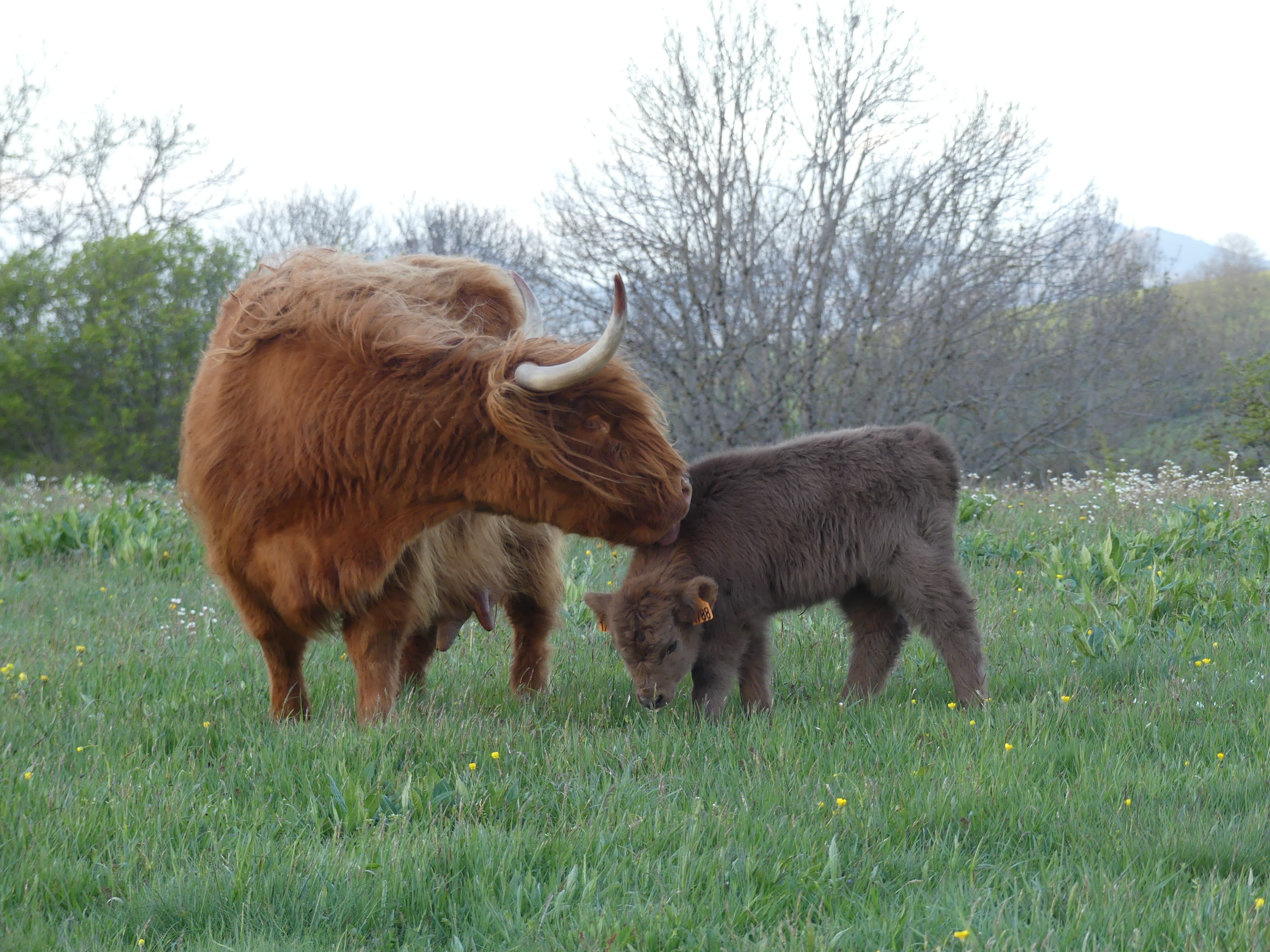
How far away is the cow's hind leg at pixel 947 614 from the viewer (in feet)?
16.7

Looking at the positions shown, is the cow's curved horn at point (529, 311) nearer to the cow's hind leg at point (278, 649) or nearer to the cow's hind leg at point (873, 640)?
the cow's hind leg at point (278, 649)

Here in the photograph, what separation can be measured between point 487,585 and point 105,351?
18.7m

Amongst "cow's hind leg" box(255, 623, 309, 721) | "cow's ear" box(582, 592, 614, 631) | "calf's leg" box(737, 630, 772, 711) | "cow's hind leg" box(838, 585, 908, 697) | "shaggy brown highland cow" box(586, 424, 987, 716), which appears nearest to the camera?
"cow's hind leg" box(255, 623, 309, 721)

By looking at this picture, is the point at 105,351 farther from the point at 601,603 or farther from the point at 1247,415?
the point at 1247,415

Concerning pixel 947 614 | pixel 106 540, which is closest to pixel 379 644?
pixel 947 614

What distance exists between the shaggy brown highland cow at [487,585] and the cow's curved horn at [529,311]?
0.85 metres

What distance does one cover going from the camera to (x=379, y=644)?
14.6ft

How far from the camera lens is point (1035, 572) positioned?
26.0 feet

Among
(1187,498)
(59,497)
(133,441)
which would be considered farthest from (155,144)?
(1187,498)

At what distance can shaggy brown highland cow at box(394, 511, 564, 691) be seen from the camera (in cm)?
471

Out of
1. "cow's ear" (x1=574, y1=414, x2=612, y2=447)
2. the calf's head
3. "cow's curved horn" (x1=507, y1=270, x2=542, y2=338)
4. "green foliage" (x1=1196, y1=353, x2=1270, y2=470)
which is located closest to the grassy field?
the calf's head

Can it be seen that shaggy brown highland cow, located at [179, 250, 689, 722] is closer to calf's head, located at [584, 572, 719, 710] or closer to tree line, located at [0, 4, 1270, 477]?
calf's head, located at [584, 572, 719, 710]

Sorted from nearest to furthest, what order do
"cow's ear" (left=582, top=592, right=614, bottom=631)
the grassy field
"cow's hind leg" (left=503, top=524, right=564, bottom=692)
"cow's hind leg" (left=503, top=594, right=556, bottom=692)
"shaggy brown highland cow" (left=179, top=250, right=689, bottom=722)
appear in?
the grassy field
"shaggy brown highland cow" (left=179, top=250, right=689, bottom=722)
"cow's ear" (left=582, top=592, right=614, bottom=631)
"cow's hind leg" (left=503, top=524, right=564, bottom=692)
"cow's hind leg" (left=503, top=594, right=556, bottom=692)

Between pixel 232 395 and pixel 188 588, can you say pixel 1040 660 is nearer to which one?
pixel 232 395
